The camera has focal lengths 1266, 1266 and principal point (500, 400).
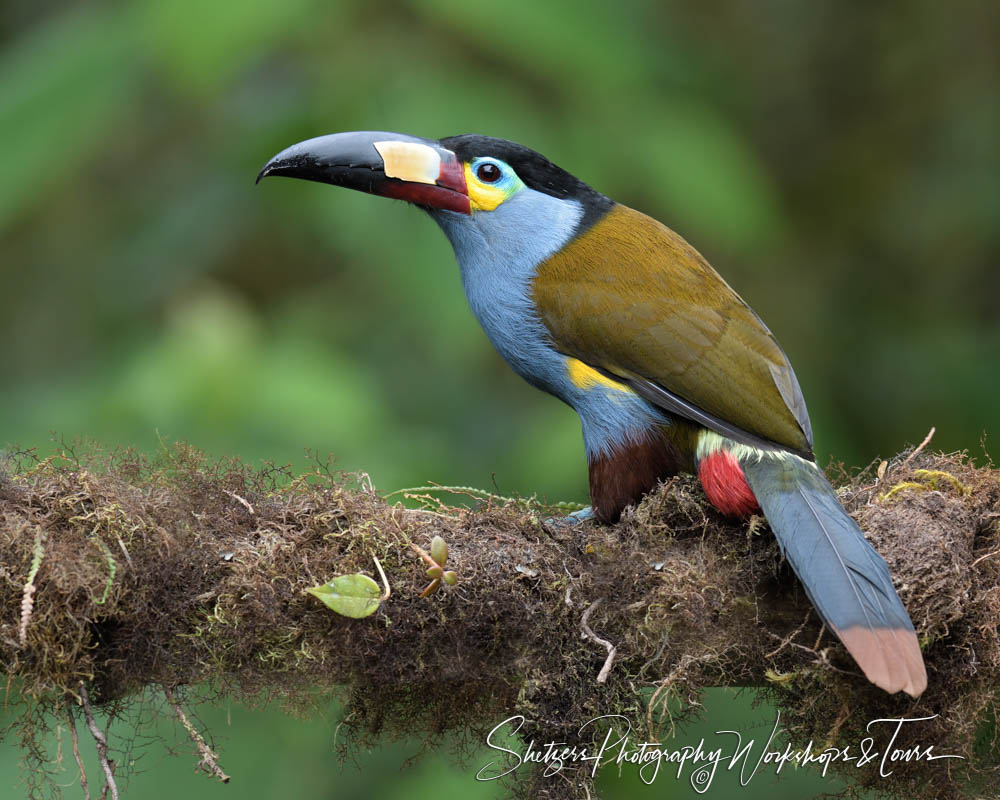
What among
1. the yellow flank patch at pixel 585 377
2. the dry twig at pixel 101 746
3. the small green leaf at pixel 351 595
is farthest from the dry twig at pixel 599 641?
the dry twig at pixel 101 746

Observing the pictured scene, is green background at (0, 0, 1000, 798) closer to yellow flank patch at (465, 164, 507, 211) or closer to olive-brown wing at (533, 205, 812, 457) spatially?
yellow flank patch at (465, 164, 507, 211)

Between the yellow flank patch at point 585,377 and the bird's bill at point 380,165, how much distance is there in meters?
0.57

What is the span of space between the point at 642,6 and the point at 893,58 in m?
1.99

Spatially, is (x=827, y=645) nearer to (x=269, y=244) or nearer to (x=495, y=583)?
(x=495, y=583)

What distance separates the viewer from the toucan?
277cm

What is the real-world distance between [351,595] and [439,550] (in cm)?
18

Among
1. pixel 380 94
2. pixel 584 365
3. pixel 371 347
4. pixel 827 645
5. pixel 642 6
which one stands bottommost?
pixel 371 347

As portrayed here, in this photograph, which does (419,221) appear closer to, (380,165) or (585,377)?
(380,165)

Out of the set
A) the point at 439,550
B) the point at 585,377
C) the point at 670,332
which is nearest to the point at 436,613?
the point at 439,550

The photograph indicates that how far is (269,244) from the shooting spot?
5520 mm

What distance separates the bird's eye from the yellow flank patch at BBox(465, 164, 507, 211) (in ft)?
0.04

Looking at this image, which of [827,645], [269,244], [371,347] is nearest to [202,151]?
[269,244]

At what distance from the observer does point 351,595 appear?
2.35 m

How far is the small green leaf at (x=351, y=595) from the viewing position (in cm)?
233
